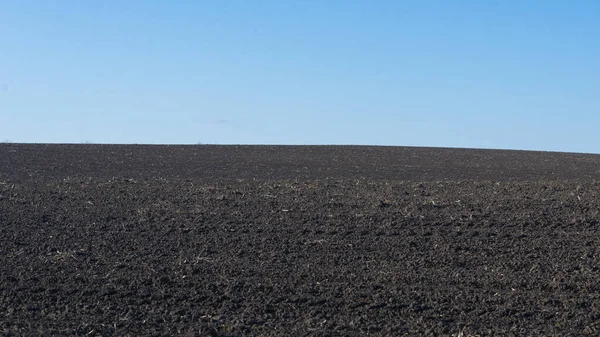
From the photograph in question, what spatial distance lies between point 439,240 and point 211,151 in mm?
23163

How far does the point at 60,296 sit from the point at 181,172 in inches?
573

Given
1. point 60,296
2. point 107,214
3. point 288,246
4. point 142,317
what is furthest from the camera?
point 107,214

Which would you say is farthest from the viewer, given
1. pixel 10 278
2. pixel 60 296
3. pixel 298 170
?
pixel 298 170

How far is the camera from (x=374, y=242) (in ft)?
37.0

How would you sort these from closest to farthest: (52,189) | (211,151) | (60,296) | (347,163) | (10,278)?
(60,296), (10,278), (52,189), (347,163), (211,151)

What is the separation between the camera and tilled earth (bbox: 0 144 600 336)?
24.9 feet

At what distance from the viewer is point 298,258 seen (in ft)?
33.9

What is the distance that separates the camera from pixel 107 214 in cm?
1350

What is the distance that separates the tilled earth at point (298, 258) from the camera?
759 cm

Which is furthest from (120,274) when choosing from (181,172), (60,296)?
(181,172)

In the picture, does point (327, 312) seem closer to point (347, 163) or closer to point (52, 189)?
point (52, 189)

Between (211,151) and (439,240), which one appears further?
(211,151)

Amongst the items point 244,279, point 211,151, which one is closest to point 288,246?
point 244,279

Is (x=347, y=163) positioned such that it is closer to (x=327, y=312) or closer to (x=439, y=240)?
(x=439, y=240)
